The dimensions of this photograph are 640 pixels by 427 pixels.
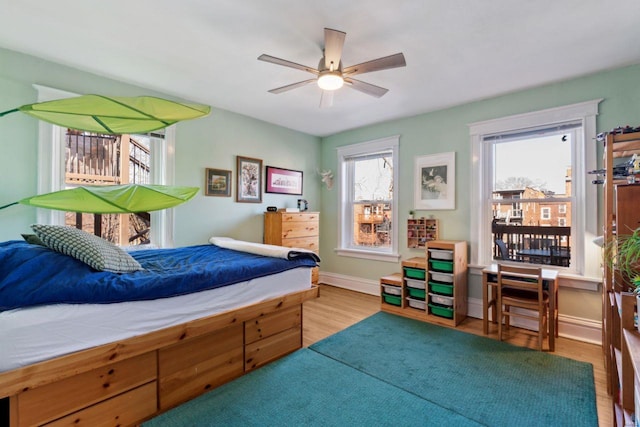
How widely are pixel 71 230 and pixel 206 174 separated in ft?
6.30

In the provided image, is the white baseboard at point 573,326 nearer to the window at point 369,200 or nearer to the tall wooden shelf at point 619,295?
the tall wooden shelf at point 619,295

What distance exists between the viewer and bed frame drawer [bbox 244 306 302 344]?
2.16 meters

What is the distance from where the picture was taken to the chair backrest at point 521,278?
8.25 ft

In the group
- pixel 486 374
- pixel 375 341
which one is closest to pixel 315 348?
pixel 375 341

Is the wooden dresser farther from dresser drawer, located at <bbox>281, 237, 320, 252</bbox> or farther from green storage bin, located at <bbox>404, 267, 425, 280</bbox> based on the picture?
green storage bin, located at <bbox>404, 267, 425, 280</bbox>

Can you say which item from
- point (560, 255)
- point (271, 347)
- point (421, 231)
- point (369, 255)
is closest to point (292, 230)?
point (369, 255)

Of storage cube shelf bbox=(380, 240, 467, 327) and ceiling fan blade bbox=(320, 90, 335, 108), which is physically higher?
ceiling fan blade bbox=(320, 90, 335, 108)

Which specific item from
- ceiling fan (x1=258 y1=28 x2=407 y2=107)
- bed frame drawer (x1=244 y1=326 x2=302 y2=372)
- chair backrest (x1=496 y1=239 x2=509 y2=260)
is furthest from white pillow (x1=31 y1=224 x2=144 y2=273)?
chair backrest (x1=496 y1=239 x2=509 y2=260)

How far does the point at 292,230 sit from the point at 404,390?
94.6 inches

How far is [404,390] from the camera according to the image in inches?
75.7

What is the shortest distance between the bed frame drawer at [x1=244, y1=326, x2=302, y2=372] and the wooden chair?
1821 mm

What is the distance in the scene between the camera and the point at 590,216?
2.69 meters

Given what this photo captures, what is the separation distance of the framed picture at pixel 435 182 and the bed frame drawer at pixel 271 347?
Result: 2.29m

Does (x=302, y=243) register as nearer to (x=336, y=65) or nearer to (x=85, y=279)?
(x=336, y=65)
